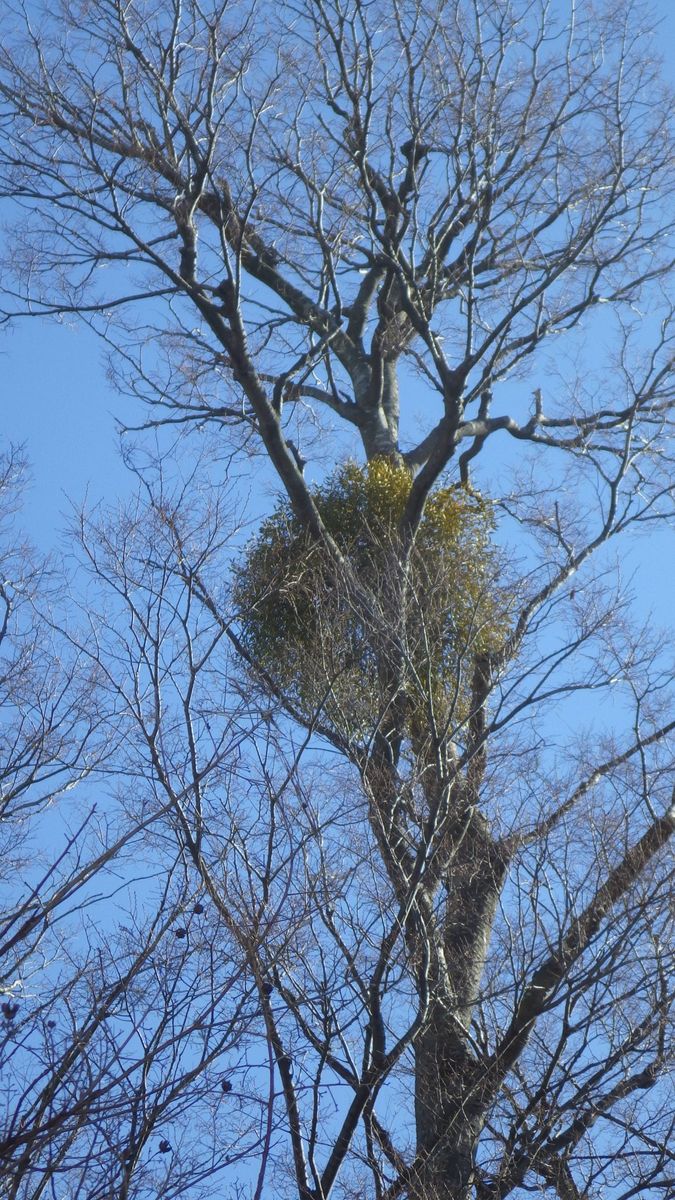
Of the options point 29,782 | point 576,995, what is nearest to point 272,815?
point 29,782

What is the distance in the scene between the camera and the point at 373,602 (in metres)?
7.74

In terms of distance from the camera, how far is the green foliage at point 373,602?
25.1 ft

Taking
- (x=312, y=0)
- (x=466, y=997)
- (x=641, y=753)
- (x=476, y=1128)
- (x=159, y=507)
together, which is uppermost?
(x=312, y=0)

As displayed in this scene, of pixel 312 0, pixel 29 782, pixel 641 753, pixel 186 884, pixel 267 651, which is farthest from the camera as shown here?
pixel 312 0

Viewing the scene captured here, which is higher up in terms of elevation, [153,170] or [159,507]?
[153,170]

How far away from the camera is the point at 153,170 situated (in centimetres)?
918

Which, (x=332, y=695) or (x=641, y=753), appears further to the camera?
(x=641, y=753)

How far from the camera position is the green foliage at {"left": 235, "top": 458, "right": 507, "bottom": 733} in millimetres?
7645

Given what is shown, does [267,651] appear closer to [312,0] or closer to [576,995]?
[576,995]

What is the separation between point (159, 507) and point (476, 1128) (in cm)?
330

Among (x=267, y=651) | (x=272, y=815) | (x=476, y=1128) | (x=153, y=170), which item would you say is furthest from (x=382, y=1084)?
(x=153, y=170)

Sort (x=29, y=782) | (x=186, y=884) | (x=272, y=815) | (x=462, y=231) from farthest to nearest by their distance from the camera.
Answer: (x=462, y=231), (x=29, y=782), (x=272, y=815), (x=186, y=884)

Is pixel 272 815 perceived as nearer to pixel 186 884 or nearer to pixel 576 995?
pixel 186 884

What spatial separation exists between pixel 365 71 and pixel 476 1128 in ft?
19.5
